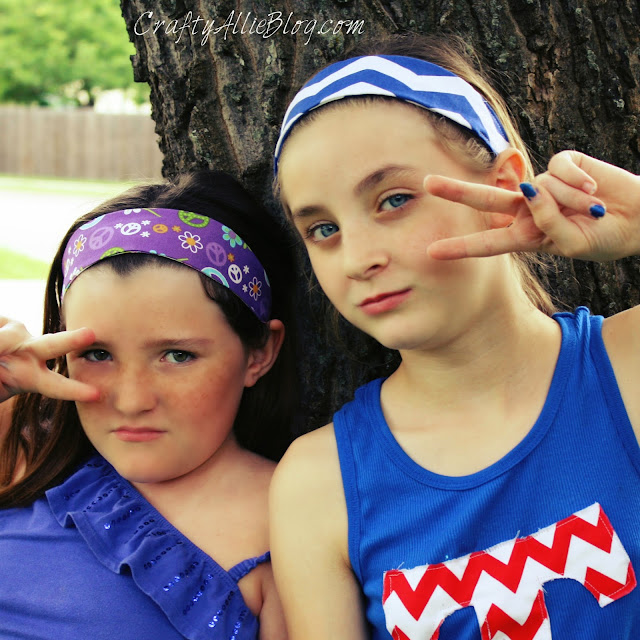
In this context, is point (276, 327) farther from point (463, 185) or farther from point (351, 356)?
point (463, 185)

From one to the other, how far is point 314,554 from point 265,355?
651mm

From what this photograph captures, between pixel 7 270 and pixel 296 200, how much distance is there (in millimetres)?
8314

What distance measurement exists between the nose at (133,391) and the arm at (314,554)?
1.31ft

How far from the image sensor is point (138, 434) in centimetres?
212

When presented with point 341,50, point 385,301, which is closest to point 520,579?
point 385,301

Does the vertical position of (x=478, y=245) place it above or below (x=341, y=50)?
below

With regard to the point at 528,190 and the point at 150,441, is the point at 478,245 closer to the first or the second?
the point at 528,190

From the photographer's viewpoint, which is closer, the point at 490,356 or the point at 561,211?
the point at 561,211

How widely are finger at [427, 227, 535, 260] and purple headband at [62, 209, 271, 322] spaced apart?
78 cm

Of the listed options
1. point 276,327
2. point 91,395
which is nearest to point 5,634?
point 91,395

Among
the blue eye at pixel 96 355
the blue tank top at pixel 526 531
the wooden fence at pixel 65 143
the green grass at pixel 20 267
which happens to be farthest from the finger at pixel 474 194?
the wooden fence at pixel 65 143

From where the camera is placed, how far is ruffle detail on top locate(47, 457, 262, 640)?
197cm

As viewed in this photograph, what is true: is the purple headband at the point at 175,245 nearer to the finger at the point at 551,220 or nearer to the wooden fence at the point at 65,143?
the finger at the point at 551,220

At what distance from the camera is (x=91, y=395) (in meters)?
2.09
